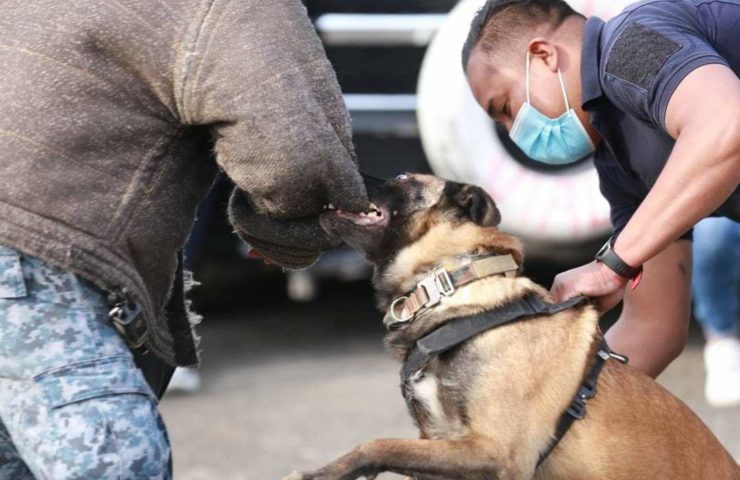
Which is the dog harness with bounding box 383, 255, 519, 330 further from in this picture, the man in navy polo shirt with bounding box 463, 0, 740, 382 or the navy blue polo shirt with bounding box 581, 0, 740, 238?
the navy blue polo shirt with bounding box 581, 0, 740, 238

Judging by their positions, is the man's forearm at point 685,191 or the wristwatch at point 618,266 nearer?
the man's forearm at point 685,191

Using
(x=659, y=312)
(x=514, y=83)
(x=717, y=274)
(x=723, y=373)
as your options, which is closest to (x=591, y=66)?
(x=514, y=83)

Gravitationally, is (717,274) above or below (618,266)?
below

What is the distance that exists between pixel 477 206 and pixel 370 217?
29cm

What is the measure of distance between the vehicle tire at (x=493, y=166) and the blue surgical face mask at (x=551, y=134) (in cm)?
127

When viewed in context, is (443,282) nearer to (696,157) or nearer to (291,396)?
(696,157)

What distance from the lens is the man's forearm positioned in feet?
8.32

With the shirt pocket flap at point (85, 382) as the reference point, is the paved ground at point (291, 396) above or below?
below

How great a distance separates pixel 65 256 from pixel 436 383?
1033 mm

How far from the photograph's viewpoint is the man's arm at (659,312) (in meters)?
3.30

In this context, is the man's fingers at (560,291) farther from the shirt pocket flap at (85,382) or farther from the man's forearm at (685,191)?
the shirt pocket flap at (85,382)

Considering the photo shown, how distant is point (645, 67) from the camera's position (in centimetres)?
265

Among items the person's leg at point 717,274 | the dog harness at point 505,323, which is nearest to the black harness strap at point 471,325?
the dog harness at point 505,323

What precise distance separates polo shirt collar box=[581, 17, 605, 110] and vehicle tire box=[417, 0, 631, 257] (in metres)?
1.63
